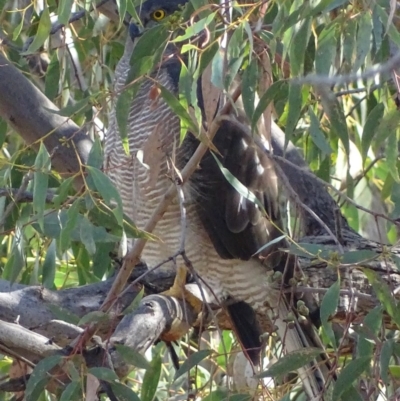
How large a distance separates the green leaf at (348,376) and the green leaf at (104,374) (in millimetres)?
336

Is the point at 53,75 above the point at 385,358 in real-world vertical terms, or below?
above

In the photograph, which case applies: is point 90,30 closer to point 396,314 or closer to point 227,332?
point 227,332

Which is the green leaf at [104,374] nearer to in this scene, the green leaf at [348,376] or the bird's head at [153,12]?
the green leaf at [348,376]

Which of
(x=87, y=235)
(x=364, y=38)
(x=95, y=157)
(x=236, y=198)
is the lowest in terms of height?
(x=236, y=198)

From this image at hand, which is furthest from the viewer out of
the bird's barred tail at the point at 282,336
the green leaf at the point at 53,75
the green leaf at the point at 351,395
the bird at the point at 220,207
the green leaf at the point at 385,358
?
the green leaf at the point at 53,75

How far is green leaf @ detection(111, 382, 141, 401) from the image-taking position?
1307 millimetres

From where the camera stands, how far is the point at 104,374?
1.27m

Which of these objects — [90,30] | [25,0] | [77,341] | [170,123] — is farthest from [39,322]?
[25,0]

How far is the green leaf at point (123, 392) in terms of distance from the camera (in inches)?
51.4

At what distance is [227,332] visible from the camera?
→ 251cm

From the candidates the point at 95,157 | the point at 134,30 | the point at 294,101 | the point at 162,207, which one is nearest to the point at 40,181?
the point at 95,157

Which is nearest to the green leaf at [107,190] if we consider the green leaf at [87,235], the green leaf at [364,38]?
the green leaf at [87,235]

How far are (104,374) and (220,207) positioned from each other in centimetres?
92

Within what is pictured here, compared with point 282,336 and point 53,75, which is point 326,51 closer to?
point 282,336
